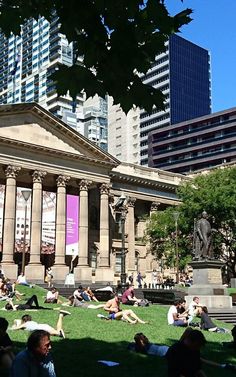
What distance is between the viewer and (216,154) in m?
121

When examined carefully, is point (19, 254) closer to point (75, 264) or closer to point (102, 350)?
point (75, 264)

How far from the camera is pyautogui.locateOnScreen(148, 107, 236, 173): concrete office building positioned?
120 meters

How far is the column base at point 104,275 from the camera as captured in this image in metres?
48.0

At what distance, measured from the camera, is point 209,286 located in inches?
920

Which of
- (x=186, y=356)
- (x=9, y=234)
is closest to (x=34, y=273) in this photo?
(x=9, y=234)

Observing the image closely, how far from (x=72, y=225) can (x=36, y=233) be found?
4.00 metres

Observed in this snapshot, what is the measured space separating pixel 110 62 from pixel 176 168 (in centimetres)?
12764

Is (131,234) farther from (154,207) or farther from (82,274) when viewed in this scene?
(82,274)

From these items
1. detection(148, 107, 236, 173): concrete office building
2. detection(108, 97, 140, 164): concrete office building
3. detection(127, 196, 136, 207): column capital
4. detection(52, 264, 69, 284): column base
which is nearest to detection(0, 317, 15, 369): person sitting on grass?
detection(52, 264, 69, 284): column base

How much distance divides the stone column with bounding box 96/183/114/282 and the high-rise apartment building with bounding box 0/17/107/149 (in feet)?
272

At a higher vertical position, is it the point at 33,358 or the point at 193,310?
the point at 33,358

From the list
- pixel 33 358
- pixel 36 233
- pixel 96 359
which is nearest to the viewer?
pixel 33 358

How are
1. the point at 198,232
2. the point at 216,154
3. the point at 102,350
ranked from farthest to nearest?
the point at 216,154 → the point at 198,232 → the point at 102,350

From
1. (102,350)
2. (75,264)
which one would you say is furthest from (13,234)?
(102,350)
